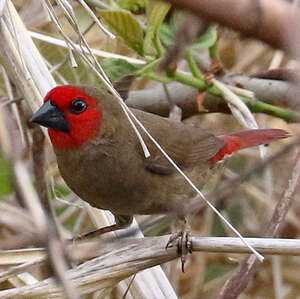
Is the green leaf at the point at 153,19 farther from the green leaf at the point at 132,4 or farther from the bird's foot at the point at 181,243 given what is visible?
the bird's foot at the point at 181,243

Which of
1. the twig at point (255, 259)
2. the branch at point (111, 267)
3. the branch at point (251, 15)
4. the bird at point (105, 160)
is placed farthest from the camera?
the bird at point (105, 160)

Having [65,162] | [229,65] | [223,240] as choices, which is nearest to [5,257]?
[65,162]

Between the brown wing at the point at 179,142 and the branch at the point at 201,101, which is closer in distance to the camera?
the brown wing at the point at 179,142

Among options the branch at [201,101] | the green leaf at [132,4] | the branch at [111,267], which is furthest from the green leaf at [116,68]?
the branch at [111,267]

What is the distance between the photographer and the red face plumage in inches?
82.7

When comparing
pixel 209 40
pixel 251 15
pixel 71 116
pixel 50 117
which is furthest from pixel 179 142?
pixel 251 15

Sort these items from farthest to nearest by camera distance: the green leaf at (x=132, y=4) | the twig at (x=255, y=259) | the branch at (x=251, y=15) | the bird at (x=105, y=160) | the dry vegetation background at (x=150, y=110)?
the green leaf at (x=132, y=4) → the bird at (x=105, y=160) → the twig at (x=255, y=259) → the dry vegetation background at (x=150, y=110) → the branch at (x=251, y=15)

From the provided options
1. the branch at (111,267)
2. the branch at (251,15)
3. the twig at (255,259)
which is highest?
the branch at (251,15)

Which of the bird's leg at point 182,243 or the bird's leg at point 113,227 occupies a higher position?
the bird's leg at point 182,243

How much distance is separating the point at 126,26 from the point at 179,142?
1.82ft

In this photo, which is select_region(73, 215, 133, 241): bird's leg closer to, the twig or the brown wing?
the brown wing

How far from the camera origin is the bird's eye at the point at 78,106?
7.02 feet

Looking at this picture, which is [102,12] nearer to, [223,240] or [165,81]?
[165,81]

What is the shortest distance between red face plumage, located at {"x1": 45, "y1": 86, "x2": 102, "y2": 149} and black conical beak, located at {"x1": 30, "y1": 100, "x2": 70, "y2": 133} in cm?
2
